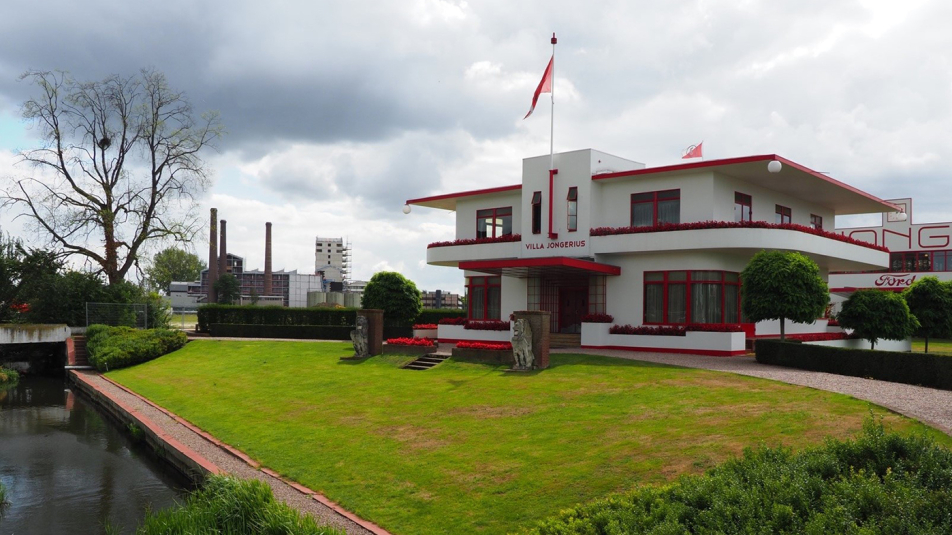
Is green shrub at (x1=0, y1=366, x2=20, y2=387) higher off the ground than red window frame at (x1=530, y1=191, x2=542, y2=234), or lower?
lower

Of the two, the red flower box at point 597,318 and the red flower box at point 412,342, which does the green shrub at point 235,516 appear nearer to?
the red flower box at point 412,342

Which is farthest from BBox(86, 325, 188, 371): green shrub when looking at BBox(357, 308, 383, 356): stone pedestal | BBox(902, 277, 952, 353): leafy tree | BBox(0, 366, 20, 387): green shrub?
BBox(902, 277, 952, 353): leafy tree

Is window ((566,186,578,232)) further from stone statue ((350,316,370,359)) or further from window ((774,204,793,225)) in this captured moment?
stone statue ((350,316,370,359))

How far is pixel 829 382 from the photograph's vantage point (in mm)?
16359

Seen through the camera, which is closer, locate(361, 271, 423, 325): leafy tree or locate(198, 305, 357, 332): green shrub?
locate(361, 271, 423, 325): leafy tree

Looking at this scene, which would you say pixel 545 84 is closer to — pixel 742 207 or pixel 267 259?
pixel 742 207

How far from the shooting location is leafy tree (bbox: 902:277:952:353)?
27.6 metres

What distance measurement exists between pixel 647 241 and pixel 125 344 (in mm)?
22923

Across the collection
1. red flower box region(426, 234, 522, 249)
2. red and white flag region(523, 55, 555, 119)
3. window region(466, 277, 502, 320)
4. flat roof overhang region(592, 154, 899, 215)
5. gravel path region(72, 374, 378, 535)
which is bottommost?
gravel path region(72, 374, 378, 535)

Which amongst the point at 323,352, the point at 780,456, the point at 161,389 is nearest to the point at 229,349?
the point at 323,352

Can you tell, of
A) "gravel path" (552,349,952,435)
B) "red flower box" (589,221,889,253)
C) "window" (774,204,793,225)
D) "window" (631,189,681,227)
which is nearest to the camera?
"gravel path" (552,349,952,435)

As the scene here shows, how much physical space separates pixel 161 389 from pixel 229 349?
8230 millimetres

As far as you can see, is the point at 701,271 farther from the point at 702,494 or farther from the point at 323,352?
the point at 702,494

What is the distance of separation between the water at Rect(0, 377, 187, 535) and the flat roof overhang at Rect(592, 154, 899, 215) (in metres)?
19.1
